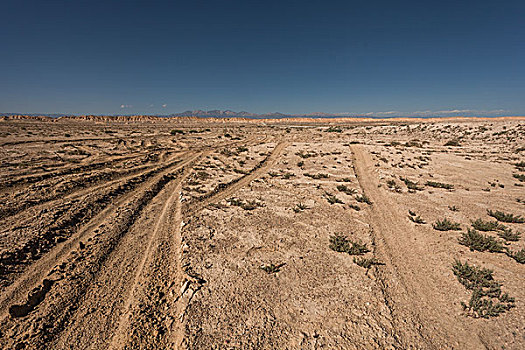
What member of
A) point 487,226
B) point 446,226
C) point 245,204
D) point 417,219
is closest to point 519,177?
point 487,226

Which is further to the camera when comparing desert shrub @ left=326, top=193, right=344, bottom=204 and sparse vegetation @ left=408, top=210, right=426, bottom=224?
desert shrub @ left=326, top=193, right=344, bottom=204

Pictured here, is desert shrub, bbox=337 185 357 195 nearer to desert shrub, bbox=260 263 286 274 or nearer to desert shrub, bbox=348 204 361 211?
desert shrub, bbox=348 204 361 211

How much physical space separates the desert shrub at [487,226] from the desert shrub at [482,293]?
8.49 ft

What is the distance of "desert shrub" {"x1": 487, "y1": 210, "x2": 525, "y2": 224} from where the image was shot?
7402 mm

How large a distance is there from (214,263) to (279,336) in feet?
7.37

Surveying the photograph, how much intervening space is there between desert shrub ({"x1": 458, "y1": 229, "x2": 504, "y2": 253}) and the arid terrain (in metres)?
0.03

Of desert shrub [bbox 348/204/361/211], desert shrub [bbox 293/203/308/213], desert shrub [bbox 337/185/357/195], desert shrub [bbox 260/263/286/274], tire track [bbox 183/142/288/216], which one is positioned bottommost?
desert shrub [bbox 260/263/286/274]

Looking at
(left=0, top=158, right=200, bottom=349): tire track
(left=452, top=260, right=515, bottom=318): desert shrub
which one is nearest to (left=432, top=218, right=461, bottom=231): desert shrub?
(left=452, top=260, right=515, bottom=318): desert shrub

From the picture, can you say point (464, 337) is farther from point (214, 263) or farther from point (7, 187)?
point (7, 187)

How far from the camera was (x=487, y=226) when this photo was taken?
6.90 m

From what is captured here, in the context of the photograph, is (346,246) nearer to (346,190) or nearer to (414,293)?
(414,293)

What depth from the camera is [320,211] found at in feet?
26.9

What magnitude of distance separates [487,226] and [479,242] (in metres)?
1.37

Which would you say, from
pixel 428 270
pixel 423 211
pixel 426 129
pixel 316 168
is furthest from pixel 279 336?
pixel 426 129
